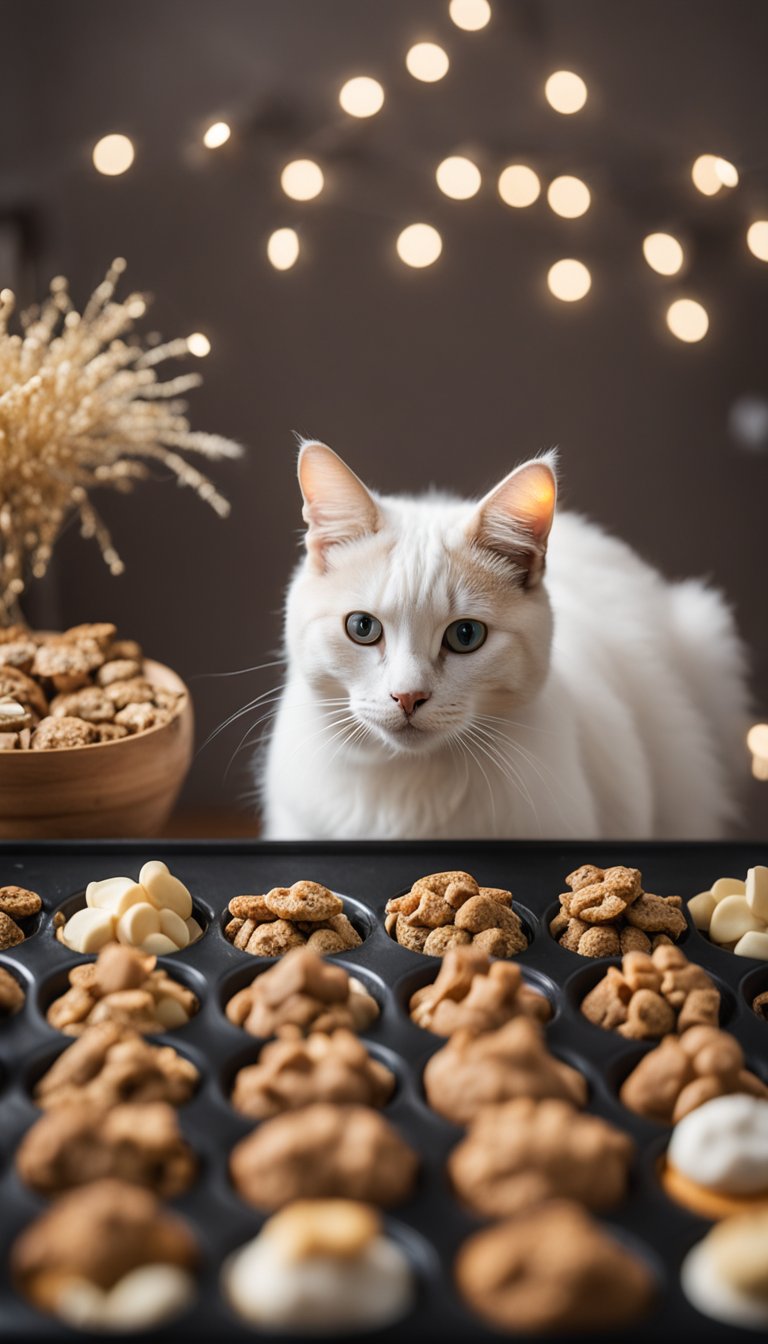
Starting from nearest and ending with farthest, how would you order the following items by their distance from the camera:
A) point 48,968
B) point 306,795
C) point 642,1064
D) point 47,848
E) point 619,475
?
1. point 642,1064
2. point 48,968
3. point 47,848
4. point 306,795
5. point 619,475

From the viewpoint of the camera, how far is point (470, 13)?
1809 mm

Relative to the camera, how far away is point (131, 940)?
1033mm

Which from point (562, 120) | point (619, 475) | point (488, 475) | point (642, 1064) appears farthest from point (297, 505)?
point (642, 1064)

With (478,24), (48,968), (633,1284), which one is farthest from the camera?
(478,24)

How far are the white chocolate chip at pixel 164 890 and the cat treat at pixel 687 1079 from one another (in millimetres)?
436

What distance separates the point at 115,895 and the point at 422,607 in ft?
1.34

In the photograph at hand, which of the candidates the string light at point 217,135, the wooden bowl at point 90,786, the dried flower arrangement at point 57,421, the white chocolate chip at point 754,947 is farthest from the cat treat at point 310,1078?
the string light at point 217,135

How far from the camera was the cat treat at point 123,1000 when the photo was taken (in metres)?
0.92

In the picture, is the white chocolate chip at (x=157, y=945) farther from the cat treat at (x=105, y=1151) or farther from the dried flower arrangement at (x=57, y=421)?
the dried flower arrangement at (x=57, y=421)

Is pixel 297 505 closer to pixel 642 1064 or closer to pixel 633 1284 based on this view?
pixel 642 1064

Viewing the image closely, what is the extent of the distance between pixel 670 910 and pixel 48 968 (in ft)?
1.83

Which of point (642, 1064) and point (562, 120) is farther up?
point (562, 120)

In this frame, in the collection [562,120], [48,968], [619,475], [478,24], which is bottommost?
[48,968]

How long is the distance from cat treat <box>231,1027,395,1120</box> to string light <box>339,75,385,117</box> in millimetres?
1509
